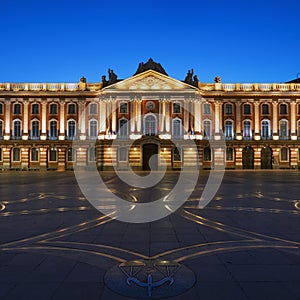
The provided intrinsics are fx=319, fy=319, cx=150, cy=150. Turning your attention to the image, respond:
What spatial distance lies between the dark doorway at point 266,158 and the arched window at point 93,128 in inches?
1019

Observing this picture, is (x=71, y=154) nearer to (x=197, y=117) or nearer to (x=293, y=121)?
(x=197, y=117)

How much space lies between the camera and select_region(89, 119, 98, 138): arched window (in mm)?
48906

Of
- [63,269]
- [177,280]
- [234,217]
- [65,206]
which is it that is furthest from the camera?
[65,206]

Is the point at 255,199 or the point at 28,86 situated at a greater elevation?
the point at 28,86

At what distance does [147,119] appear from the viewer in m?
47.9

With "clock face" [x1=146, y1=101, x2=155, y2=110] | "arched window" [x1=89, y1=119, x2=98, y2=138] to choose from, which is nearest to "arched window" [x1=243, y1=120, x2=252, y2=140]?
"clock face" [x1=146, y1=101, x2=155, y2=110]

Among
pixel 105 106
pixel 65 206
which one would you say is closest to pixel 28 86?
pixel 105 106

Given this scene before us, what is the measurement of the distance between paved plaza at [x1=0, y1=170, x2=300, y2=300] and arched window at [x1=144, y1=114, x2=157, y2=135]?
37.6 metres

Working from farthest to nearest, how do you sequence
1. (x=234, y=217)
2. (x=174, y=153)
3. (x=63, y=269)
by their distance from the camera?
1. (x=174, y=153)
2. (x=234, y=217)
3. (x=63, y=269)

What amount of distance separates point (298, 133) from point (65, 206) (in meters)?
45.8

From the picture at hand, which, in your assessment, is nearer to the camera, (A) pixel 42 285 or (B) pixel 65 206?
(A) pixel 42 285

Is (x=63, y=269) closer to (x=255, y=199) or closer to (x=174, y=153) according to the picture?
(x=255, y=199)

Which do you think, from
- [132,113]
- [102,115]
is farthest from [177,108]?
[102,115]

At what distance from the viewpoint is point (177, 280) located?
479 centimetres
